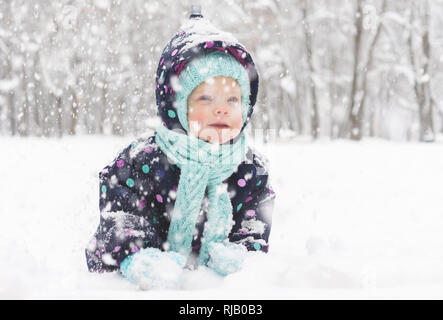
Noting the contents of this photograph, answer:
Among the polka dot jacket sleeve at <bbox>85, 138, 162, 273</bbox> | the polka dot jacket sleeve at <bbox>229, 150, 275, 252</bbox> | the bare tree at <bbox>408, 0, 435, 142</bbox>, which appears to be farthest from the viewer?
the bare tree at <bbox>408, 0, 435, 142</bbox>

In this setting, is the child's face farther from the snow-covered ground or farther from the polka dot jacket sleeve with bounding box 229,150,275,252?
the snow-covered ground

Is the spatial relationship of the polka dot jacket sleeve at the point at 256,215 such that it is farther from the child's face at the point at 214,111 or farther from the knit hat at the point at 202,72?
the knit hat at the point at 202,72

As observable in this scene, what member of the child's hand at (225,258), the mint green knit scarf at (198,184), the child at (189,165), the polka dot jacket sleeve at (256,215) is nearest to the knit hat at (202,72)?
the child at (189,165)

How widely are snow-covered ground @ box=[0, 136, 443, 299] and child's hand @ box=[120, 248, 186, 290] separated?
80mm

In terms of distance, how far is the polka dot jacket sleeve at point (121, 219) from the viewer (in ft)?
6.40

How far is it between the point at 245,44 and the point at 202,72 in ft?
38.0

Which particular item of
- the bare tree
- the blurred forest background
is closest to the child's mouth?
the blurred forest background

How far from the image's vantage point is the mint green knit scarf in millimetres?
2109

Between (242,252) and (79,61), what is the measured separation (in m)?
15.3

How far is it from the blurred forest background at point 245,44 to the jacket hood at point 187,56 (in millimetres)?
4621

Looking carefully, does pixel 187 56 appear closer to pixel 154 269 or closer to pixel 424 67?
pixel 154 269

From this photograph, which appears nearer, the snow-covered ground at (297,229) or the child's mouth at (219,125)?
the snow-covered ground at (297,229)
